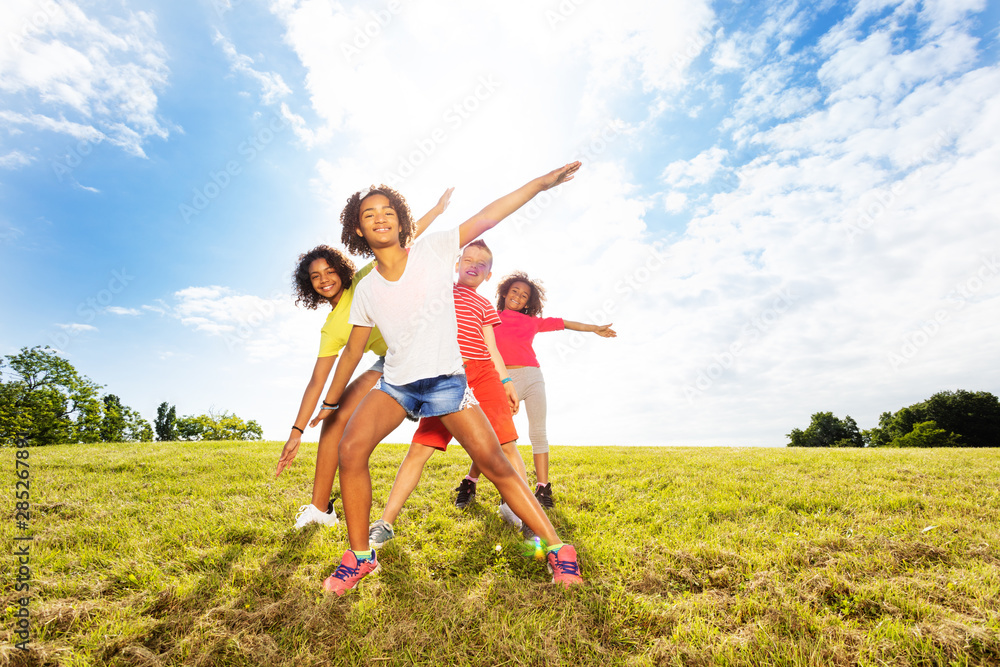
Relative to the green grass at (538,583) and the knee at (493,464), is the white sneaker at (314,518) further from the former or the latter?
the knee at (493,464)

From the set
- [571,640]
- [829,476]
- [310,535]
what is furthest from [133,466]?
[829,476]

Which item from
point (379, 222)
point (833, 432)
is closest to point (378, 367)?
point (379, 222)

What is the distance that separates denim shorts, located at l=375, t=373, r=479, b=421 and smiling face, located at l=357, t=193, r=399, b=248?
102 cm

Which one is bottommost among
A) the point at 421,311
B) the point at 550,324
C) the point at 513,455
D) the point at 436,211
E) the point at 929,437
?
the point at 929,437

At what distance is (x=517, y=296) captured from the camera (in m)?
6.05

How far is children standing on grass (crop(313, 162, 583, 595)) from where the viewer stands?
3236 millimetres

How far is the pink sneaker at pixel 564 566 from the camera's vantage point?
3.03 metres

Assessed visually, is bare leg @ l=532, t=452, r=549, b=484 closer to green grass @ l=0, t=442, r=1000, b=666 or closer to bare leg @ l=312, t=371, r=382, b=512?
green grass @ l=0, t=442, r=1000, b=666

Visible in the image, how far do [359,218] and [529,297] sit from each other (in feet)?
9.76

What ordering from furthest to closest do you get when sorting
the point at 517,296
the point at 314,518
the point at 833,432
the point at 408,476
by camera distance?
the point at 833,432 → the point at 517,296 → the point at 314,518 → the point at 408,476

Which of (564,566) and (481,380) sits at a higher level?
(481,380)

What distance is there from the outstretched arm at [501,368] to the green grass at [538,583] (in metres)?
1.14

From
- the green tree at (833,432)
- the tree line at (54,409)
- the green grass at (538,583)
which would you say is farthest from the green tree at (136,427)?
the green tree at (833,432)

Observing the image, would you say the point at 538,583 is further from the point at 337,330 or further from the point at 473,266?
the point at 473,266
